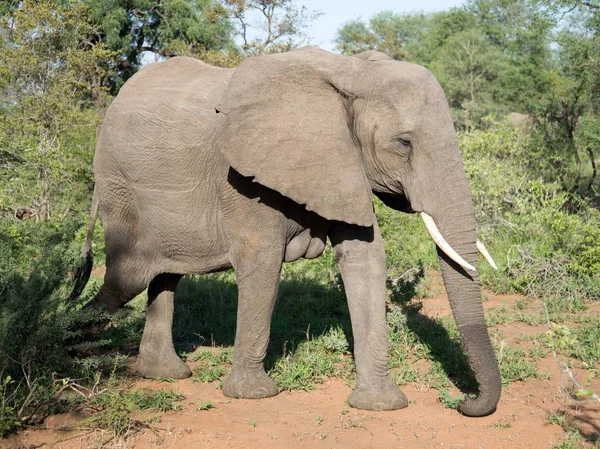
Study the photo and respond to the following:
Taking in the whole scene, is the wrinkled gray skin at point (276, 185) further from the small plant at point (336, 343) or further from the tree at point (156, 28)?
the tree at point (156, 28)

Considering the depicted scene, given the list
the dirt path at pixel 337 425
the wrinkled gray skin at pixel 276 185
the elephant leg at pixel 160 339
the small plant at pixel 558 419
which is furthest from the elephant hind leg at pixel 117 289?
the small plant at pixel 558 419

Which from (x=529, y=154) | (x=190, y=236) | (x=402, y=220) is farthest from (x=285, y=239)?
(x=529, y=154)

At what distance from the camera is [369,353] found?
4.78 metres

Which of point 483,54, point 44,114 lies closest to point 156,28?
point 483,54

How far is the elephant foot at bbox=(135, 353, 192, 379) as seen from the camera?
5500mm

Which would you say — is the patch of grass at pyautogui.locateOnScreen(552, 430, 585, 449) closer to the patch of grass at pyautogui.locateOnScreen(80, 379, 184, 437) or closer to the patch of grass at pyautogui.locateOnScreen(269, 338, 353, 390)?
the patch of grass at pyautogui.locateOnScreen(269, 338, 353, 390)

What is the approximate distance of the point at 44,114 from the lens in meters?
12.0

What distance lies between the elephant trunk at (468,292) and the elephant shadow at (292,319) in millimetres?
849

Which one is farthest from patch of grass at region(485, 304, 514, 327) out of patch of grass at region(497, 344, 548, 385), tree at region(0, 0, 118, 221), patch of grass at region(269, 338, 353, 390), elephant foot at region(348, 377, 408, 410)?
tree at region(0, 0, 118, 221)

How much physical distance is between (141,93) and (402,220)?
187 inches

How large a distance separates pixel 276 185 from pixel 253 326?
986 millimetres

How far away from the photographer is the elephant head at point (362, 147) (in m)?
4.13

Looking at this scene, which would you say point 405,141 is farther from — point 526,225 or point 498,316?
point 526,225

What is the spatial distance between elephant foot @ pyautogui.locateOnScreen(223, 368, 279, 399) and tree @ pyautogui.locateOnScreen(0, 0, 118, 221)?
242 inches
